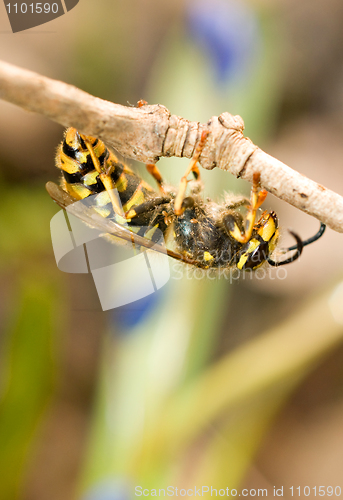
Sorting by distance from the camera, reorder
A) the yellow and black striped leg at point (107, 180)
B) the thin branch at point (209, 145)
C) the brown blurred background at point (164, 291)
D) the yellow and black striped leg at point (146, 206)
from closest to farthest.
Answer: the thin branch at point (209, 145) < the yellow and black striped leg at point (107, 180) < the yellow and black striped leg at point (146, 206) < the brown blurred background at point (164, 291)

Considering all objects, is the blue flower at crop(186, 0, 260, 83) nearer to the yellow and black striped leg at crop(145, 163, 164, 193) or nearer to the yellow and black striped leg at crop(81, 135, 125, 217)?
the yellow and black striped leg at crop(145, 163, 164, 193)

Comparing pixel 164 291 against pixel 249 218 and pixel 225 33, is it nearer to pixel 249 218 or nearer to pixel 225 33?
pixel 249 218

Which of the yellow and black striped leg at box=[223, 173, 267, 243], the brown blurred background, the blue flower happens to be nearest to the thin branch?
the yellow and black striped leg at box=[223, 173, 267, 243]

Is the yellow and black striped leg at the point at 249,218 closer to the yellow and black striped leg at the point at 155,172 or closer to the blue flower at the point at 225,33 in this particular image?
the yellow and black striped leg at the point at 155,172

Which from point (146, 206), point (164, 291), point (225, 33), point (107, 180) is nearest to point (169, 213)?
point (146, 206)

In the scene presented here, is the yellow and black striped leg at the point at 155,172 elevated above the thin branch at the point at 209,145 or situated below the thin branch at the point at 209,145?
below

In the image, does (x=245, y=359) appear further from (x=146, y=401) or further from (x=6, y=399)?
(x=6, y=399)

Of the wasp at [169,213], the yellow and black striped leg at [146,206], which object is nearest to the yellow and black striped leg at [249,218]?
the wasp at [169,213]
